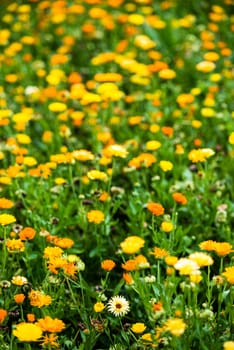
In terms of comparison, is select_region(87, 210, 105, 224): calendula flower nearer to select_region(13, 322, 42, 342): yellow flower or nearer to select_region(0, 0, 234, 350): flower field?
select_region(0, 0, 234, 350): flower field

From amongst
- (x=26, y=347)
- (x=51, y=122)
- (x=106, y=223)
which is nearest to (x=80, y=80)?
(x=51, y=122)

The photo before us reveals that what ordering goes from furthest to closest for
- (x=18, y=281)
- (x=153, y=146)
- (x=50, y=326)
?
(x=153, y=146) < (x=18, y=281) < (x=50, y=326)

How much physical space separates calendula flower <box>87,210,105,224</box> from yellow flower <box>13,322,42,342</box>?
75cm

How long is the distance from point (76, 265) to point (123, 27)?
2943 mm

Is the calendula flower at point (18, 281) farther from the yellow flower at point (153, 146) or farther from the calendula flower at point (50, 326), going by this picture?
the yellow flower at point (153, 146)

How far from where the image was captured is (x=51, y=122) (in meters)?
3.92

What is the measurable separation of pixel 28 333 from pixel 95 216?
0.80 m

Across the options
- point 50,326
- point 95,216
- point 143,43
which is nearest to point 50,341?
point 50,326

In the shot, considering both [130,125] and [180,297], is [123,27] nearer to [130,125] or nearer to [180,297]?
[130,125]

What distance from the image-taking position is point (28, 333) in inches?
77.5

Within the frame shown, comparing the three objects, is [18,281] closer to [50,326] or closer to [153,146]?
[50,326]

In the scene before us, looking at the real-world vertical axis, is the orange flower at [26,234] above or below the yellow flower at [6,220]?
below

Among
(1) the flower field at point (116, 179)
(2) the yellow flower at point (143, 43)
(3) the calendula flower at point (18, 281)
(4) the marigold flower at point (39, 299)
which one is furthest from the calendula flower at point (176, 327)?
(2) the yellow flower at point (143, 43)

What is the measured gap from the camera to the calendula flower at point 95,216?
2688 millimetres
